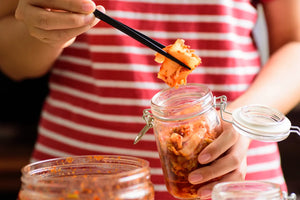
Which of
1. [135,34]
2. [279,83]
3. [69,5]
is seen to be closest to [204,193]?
[135,34]

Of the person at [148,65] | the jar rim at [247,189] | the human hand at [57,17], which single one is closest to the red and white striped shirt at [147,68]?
the person at [148,65]

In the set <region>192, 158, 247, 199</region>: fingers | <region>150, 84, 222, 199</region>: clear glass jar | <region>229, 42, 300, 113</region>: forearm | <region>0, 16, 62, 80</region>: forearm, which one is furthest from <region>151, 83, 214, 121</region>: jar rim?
<region>0, 16, 62, 80</region>: forearm

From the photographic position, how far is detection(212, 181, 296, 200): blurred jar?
0.56m

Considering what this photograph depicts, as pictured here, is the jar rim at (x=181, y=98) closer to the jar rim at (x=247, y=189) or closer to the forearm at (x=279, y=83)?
the jar rim at (x=247, y=189)

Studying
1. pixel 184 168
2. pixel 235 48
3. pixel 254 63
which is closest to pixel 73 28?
pixel 184 168

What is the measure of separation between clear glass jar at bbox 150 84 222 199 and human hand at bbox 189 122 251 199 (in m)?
0.01

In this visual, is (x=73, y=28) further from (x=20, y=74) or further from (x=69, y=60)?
(x=20, y=74)

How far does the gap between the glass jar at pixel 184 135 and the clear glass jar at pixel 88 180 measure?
76 millimetres

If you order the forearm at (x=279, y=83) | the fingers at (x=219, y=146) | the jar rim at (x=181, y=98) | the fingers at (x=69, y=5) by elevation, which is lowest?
the forearm at (x=279, y=83)

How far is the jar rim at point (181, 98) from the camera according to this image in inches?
27.6

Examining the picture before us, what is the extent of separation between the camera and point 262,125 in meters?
0.64

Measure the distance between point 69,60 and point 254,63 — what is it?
1.76ft

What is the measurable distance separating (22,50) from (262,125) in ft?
2.56

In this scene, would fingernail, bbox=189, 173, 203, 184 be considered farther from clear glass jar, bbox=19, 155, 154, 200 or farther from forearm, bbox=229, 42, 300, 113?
forearm, bbox=229, 42, 300, 113
